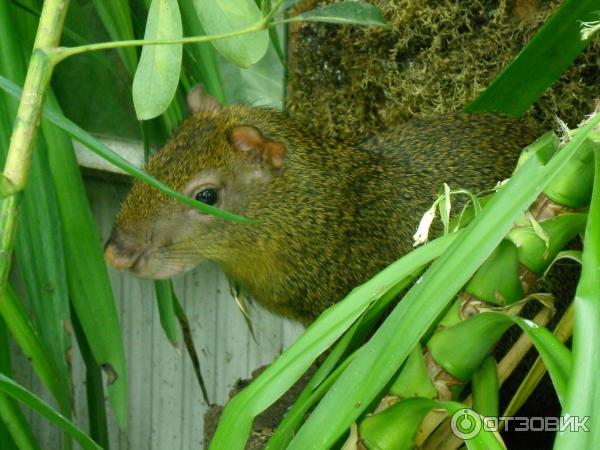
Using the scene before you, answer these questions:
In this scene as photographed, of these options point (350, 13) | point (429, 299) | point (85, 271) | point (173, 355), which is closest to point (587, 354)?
point (429, 299)

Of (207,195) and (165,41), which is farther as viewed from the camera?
(207,195)

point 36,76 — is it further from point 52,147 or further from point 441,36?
point 441,36

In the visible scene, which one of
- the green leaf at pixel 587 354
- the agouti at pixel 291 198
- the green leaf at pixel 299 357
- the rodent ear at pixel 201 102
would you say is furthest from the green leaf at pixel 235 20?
the rodent ear at pixel 201 102

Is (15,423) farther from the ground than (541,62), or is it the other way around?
A: (541,62)

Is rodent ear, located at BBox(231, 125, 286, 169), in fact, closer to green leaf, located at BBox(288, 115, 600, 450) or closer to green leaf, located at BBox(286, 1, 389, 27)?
green leaf, located at BBox(286, 1, 389, 27)

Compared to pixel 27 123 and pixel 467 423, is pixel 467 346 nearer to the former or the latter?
pixel 467 423
